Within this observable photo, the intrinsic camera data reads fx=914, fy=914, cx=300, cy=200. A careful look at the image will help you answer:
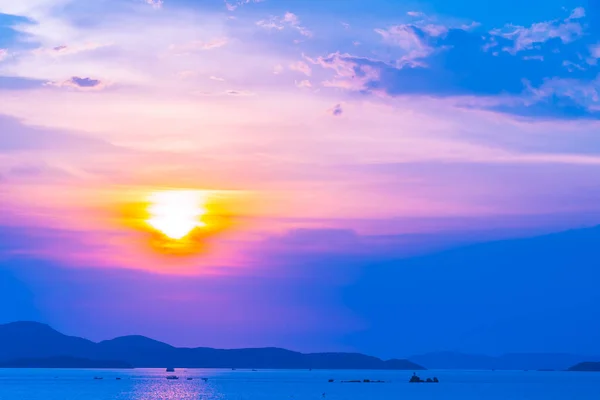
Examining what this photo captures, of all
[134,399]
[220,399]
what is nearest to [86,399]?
[134,399]

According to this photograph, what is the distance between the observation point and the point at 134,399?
199 m

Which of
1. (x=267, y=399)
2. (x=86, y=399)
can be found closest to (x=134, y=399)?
(x=86, y=399)

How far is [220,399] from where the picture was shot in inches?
7717

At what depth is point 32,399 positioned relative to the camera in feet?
651

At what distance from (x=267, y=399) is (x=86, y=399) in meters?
38.9

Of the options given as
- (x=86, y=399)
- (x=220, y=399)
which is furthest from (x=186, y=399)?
(x=86, y=399)

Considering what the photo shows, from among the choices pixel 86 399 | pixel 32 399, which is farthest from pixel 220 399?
pixel 32 399

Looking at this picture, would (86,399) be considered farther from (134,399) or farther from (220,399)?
(220,399)

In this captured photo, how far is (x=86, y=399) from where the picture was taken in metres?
196

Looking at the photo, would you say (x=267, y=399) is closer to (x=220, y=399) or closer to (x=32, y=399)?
(x=220, y=399)

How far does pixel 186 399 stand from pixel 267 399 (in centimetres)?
1756

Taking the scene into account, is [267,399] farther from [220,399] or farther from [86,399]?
[86,399]

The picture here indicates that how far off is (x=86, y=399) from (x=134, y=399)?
10.3 metres

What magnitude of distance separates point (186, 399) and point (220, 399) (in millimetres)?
7423
